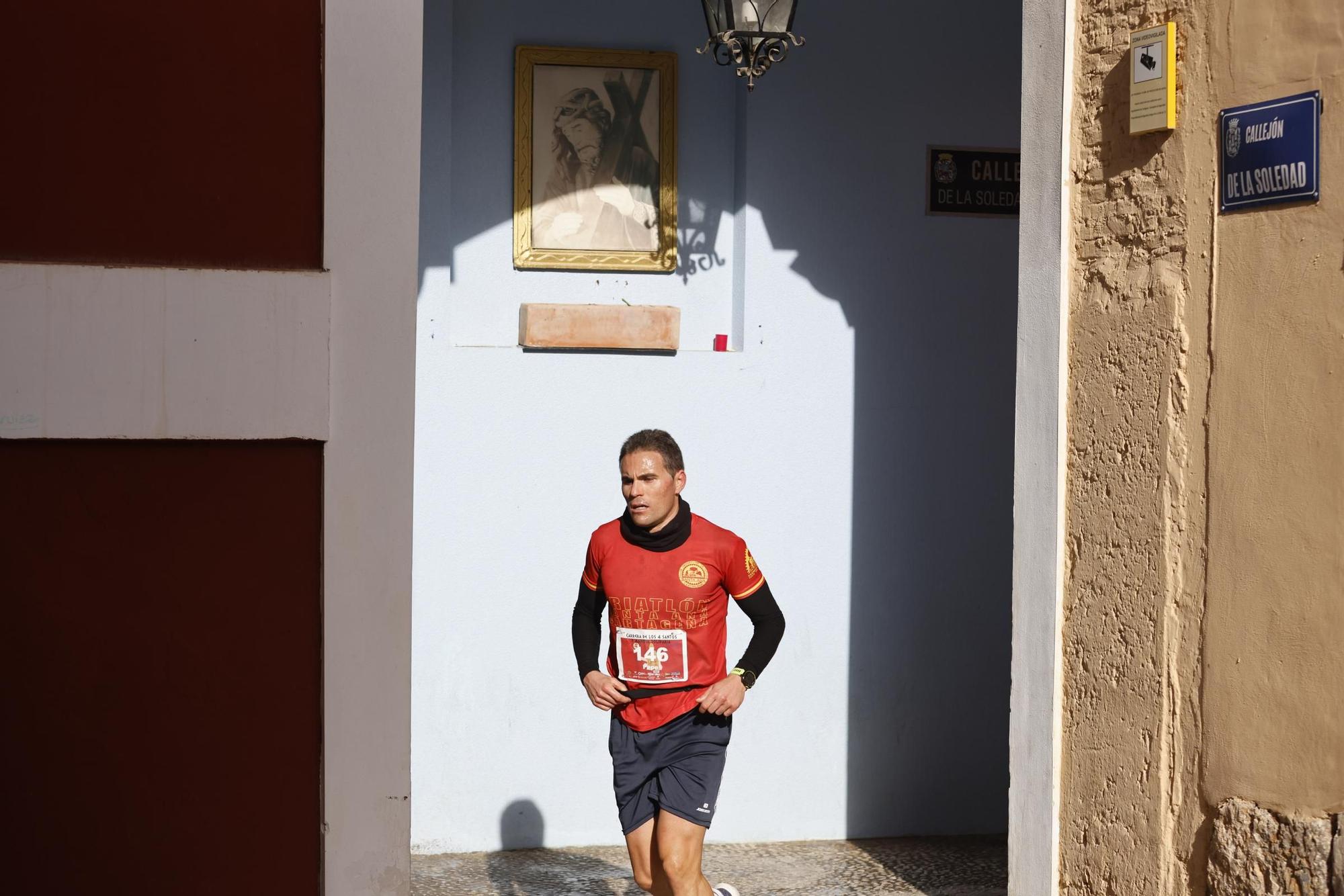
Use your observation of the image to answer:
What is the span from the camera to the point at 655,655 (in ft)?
15.1

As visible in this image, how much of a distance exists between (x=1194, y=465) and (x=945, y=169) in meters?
2.74

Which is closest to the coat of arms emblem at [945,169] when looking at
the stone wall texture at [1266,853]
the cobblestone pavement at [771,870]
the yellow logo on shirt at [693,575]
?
the yellow logo on shirt at [693,575]

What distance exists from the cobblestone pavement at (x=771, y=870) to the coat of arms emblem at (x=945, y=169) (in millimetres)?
2742

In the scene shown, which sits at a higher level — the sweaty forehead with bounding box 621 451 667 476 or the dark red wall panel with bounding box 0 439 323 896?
the sweaty forehead with bounding box 621 451 667 476

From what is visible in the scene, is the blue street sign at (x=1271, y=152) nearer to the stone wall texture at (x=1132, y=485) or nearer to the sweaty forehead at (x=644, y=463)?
the stone wall texture at (x=1132, y=485)

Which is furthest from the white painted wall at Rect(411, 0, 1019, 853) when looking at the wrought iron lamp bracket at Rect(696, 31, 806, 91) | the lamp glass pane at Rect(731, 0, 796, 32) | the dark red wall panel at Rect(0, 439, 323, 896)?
the dark red wall panel at Rect(0, 439, 323, 896)

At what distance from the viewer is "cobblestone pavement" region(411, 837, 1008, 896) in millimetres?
5852

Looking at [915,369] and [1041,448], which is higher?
[915,369]

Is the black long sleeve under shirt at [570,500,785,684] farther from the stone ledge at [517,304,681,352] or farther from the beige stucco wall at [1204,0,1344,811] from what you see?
the stone ledge at [517,304,681,352]

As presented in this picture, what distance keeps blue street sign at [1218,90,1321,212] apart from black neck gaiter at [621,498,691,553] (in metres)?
1.72

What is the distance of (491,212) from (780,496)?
1.62 meters

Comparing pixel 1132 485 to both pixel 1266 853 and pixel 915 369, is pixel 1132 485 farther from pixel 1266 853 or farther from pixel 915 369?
A: pixel 915 369

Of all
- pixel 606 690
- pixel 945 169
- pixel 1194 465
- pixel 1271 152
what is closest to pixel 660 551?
pixel 606 690

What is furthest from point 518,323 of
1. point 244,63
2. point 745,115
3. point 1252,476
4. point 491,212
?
point 244,63
